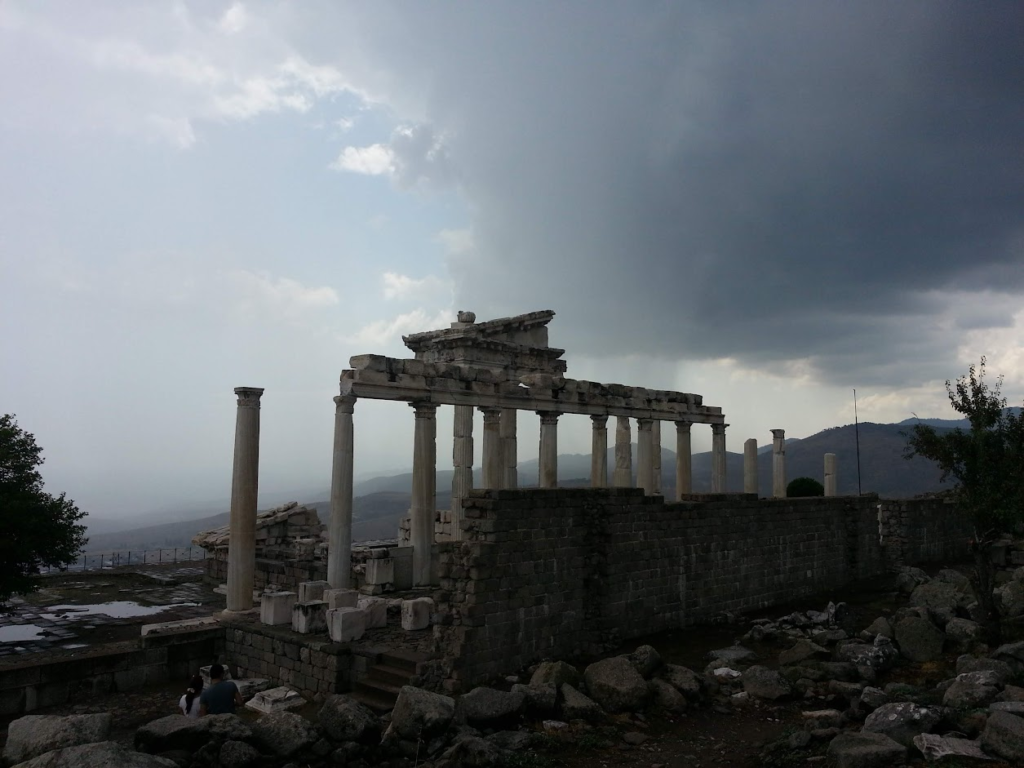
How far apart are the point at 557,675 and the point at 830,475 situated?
23.5m

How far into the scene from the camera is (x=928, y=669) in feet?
40.5

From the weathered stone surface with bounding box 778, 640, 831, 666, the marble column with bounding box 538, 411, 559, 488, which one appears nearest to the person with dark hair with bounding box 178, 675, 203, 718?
the weathered stone surface with bounding box 778, 640, 831, 666

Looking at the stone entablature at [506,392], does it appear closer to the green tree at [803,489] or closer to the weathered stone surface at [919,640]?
the green tree at [803,489]

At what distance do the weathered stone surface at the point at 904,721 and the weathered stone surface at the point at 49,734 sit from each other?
872cm

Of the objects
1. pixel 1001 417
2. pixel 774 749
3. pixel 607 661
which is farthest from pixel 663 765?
pixel 1001 417

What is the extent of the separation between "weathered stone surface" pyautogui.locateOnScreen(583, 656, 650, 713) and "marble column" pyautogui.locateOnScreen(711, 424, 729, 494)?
1686 centimetres

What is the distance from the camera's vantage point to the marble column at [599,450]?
24.4 meters

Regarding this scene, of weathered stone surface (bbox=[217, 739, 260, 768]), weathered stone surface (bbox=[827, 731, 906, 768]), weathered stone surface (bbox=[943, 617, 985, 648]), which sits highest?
weathered stone surface (bbox=[943, 617, 985, 648])

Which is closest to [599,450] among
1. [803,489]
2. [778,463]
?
[778,463]

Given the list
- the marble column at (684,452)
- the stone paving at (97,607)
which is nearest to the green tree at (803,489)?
the marble column at (684,452)

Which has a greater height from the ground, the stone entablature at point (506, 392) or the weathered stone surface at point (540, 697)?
the stone entablature at point (506, 392)

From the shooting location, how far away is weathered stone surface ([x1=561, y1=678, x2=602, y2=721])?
34.0ft

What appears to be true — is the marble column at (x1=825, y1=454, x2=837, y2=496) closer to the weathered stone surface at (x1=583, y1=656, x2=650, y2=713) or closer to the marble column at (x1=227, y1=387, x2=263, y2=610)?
the weathered stone surface at (x1=583, y1=656, x2=650, y2=713)

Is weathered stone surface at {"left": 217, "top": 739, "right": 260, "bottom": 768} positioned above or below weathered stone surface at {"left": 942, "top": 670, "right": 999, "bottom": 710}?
below
